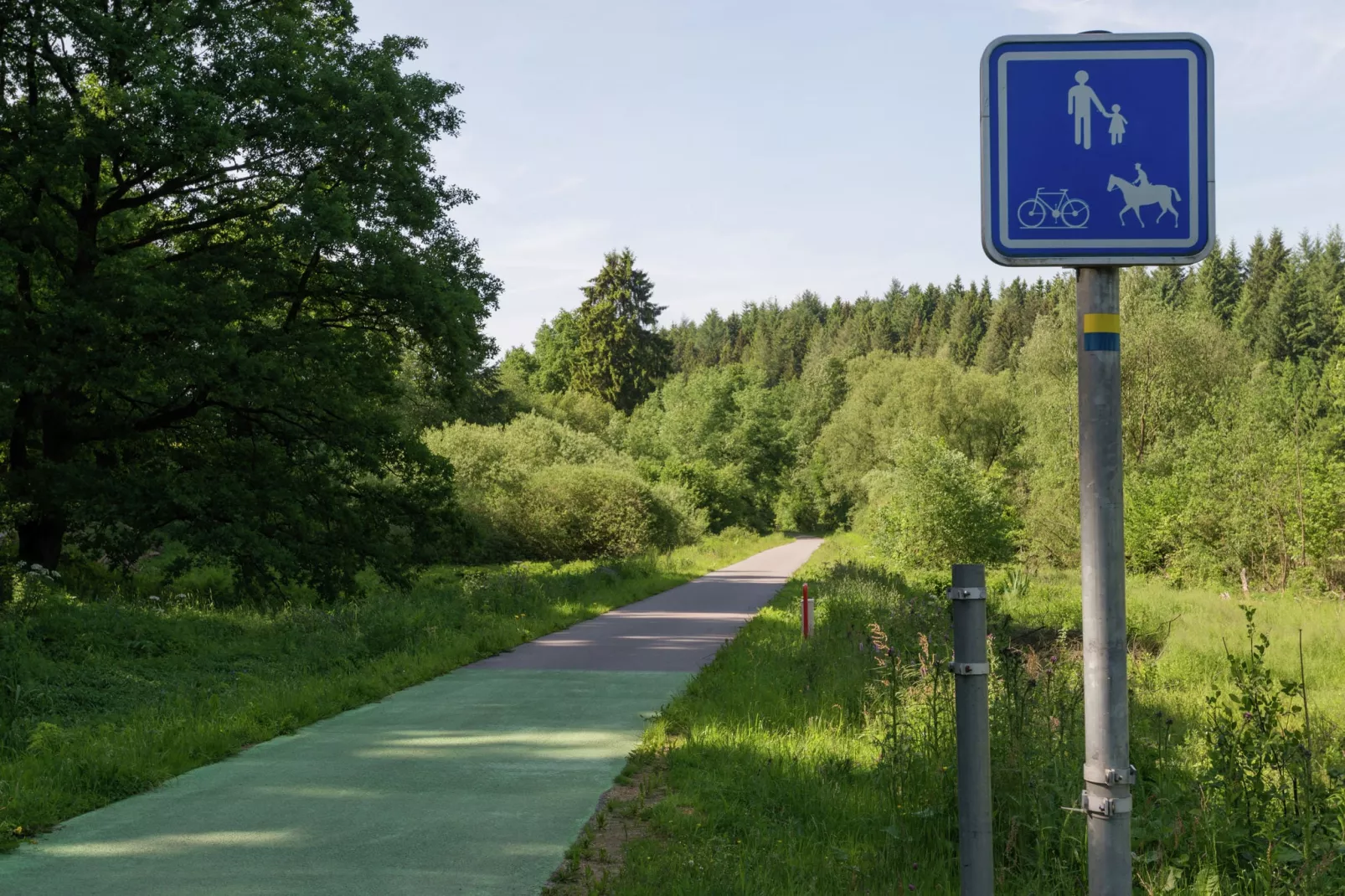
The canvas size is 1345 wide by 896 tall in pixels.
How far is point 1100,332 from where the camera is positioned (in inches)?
93.5

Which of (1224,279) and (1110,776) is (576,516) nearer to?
(1110,776)

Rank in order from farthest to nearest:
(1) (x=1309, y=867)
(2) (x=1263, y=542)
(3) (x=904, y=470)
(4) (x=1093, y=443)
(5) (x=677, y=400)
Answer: (5) (x=677, y=400), (3) (x=904, y=470), (2) (x=1263, y=542), (1) (x=1309, y=867), (4) (x=1093, y=443)

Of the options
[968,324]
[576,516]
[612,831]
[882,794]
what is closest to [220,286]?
[612,831]

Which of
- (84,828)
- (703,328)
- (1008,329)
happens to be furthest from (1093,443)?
A: (703,328)

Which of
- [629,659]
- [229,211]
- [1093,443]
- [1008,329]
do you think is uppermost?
[1008,329]

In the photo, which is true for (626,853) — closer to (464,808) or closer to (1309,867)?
(464,808)

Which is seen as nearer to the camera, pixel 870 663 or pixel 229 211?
pixel 870 663

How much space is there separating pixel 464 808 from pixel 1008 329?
108476mm

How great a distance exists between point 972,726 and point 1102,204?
127 cm

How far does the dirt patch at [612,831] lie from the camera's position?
5059 millimetres

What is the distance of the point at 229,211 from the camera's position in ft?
60.7

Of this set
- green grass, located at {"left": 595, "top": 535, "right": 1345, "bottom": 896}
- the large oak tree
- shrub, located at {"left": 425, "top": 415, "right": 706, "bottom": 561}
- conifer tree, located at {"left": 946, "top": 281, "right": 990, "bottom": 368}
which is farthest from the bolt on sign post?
conifer tree, located at {"left": 946, "top": 281, "right": 990, "bottom": 368}

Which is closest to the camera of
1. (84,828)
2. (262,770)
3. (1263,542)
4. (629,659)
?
(84,828)

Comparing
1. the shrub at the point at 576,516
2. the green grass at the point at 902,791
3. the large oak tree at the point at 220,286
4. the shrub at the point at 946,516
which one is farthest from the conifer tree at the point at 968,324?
the green grass at the point at 902,791
